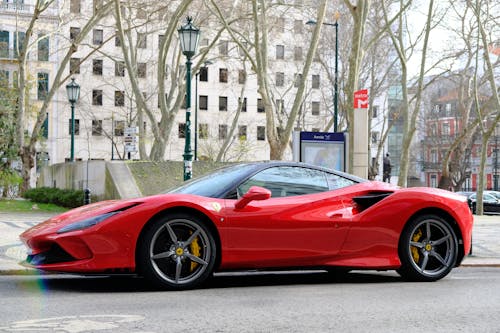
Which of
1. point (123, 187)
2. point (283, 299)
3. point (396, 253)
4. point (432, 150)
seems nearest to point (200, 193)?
point (283, 299)

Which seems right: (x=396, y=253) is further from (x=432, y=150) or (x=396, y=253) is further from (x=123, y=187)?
(x=432, y=150)

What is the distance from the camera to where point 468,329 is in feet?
19.7

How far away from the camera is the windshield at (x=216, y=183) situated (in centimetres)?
838

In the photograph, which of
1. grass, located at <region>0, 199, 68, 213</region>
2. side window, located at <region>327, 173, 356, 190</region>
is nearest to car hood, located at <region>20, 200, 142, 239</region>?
side window, located at <region>327, 173, 356, 190</region>

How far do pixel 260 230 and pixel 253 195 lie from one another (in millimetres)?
378

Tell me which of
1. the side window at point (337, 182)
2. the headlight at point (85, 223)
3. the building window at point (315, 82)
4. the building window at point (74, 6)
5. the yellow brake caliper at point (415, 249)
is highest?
the building window at point (74, 6)

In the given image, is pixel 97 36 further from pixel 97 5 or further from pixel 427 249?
pixel 427 249

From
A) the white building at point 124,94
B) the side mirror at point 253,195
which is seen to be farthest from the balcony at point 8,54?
the side mirror at point 253,195

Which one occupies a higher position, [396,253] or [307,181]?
[307,181]

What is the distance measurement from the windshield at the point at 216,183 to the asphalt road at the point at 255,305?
0.95m

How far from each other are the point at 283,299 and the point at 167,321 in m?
1.62

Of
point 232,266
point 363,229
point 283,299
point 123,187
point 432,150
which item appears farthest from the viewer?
point 432,150

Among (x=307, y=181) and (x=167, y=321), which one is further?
(x=307, y=181)

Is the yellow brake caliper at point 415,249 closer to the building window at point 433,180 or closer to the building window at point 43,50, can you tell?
the building window at point 43,50
